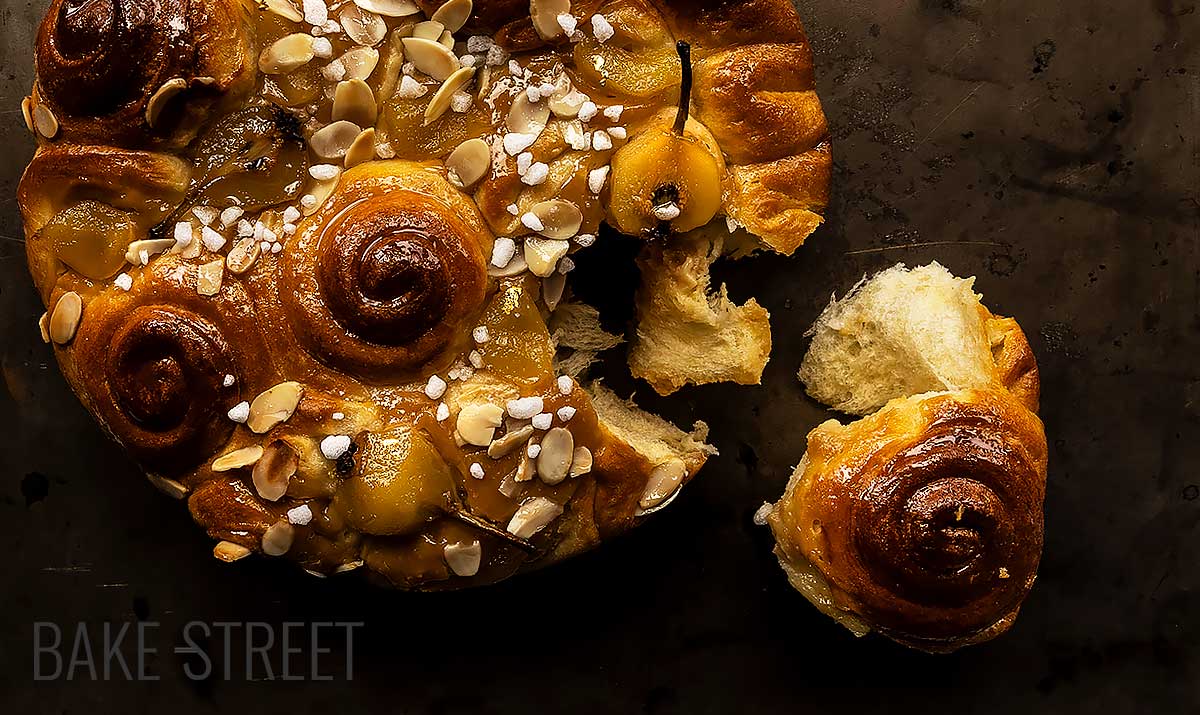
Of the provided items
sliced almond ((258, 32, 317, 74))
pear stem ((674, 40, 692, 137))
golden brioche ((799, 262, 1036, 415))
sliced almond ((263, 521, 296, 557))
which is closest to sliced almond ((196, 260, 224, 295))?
sliced almond ((258, 32, 317, 74))

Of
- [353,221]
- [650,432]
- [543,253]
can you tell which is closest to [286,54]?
[353,221]

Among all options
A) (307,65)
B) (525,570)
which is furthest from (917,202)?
(307,65)

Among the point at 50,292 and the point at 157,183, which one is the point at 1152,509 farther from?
the point at 50,292

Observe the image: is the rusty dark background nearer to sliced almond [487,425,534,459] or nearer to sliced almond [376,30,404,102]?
sliced almond [487,425,534,459]

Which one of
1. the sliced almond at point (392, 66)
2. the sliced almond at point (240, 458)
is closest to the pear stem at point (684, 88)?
the sliced almond at point (392, 66)

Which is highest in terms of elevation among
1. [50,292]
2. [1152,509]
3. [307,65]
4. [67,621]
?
[307,65]
